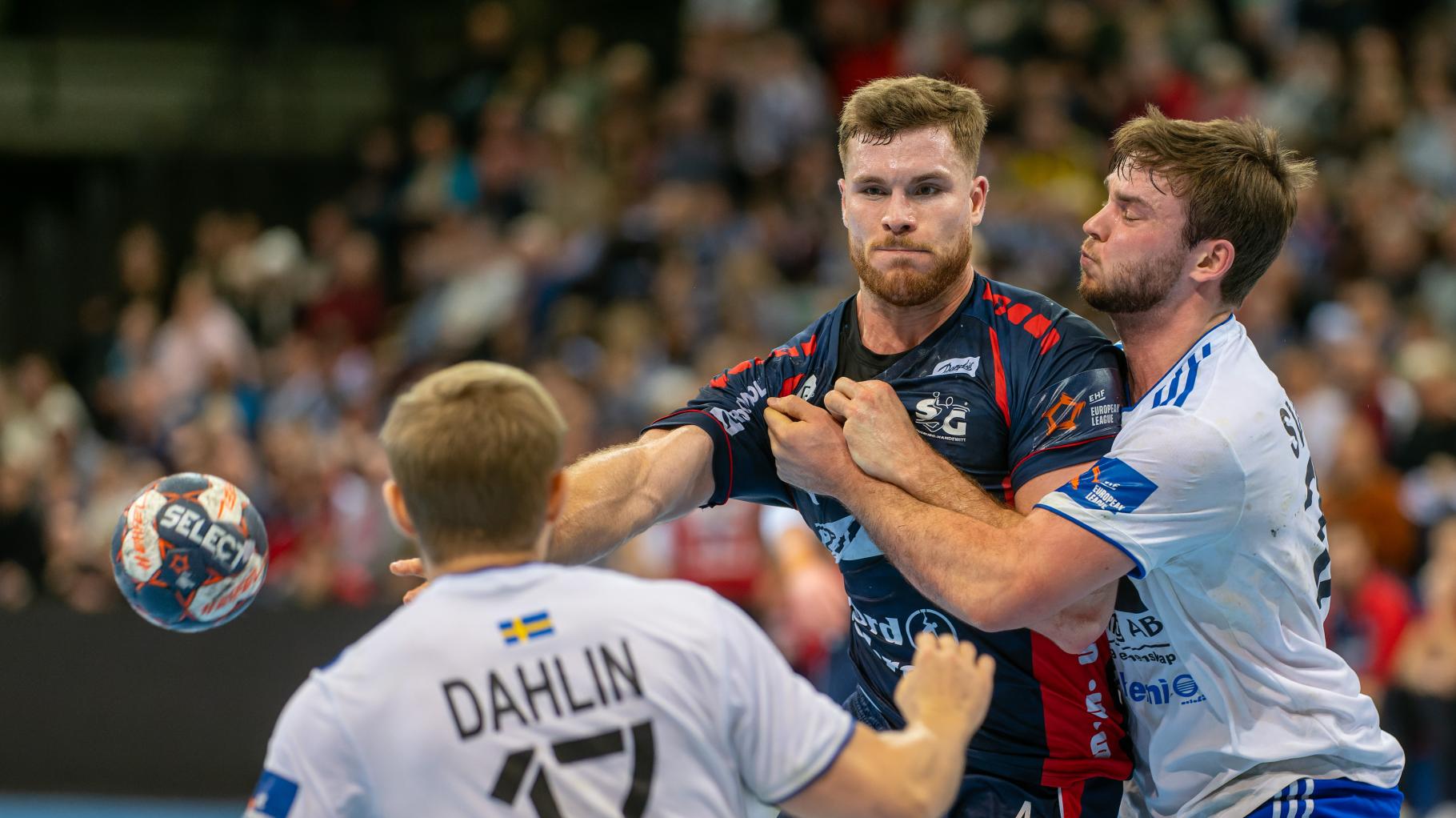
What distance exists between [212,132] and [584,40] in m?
4.19

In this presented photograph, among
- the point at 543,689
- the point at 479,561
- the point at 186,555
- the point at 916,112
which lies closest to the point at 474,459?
the point at 479,561

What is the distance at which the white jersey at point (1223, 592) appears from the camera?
15.1ft

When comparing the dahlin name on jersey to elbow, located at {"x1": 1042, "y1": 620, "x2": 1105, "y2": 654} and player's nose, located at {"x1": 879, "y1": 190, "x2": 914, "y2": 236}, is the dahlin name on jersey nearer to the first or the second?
elbow, located at {"x1": 1042, "y1": 620, "x2": 1105, "y2": 654}

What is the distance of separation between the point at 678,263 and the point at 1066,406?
9739 mm

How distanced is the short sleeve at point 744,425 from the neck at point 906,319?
30 centimetres

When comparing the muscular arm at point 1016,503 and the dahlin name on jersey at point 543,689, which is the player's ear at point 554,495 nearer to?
the dahlin name on jersey at point 543,689

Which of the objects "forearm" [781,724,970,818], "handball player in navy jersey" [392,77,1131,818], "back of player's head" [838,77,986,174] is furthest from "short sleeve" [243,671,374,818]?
"back of player's head" [838,77,986,174]

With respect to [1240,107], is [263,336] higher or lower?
lower

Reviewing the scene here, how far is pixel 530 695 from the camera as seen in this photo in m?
3.36

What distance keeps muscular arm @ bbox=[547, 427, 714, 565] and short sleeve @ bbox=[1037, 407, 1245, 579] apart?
1.27 metres

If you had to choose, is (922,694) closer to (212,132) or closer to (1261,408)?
(1261,408)

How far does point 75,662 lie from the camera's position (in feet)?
41.8

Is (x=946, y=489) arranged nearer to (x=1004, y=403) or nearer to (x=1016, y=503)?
(x=1016, y=503)

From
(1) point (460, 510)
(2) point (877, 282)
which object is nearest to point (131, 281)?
(2) point (877, 282)
